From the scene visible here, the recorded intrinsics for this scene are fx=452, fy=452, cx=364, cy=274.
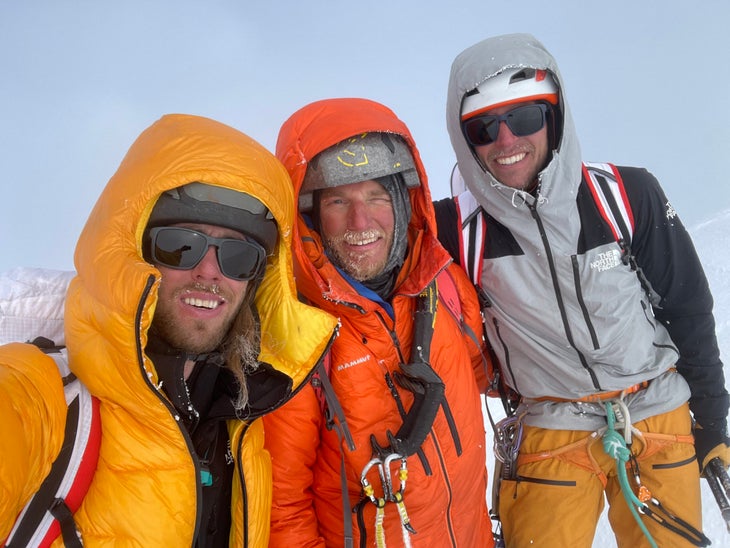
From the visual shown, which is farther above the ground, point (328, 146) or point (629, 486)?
point (328, 146)

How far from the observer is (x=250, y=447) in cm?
180

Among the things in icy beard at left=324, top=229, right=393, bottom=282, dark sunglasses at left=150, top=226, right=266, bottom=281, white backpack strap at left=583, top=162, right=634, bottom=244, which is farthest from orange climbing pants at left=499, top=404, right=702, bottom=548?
dark sunglasses at left=150, top=226, right=266, bottom=281

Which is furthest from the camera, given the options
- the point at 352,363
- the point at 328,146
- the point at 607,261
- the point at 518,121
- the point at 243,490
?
the point at 518,121

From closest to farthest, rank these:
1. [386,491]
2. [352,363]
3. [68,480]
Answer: [68,480] → [386,491] → [352,363]

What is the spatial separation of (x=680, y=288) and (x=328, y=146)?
2.15 meters

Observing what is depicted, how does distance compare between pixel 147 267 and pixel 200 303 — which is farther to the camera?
pixel 200 303

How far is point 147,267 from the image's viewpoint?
148 centimetres

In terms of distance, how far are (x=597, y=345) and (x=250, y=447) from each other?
189 cm

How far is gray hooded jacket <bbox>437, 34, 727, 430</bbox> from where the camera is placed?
2.50m

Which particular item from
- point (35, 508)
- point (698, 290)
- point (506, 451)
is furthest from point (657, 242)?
point (35, 508)

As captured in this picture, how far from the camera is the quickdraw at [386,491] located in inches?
79.4

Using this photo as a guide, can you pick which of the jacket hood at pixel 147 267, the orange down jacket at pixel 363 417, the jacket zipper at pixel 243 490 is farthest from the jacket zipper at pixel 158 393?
the orange down jacket at pixel 363 417

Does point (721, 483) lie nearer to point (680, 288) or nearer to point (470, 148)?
point (680, 288)

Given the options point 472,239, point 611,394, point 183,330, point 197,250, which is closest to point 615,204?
point 472,239
